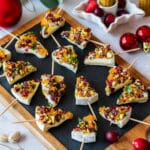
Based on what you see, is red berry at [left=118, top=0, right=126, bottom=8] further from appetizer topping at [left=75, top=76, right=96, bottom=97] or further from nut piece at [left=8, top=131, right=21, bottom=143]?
nut piece at [left=8, top=131, right=21, bottom=143]

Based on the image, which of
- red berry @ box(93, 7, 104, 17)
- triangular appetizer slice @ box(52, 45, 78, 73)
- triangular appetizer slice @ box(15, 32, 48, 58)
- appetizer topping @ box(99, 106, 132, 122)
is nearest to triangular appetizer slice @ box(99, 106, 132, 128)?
appetizer topping @ box(99, 106, 132, 122)

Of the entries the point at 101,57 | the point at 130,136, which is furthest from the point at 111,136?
the point at 101,57

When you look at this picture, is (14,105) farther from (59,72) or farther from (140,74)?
(140,74)

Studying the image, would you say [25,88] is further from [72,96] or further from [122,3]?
[122,3]

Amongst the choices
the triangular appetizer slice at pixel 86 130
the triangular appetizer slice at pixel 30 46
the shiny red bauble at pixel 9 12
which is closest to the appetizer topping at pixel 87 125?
the triangular appetizer slice at pixel 86 130

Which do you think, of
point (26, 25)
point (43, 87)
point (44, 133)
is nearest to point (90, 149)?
point (44, 133)

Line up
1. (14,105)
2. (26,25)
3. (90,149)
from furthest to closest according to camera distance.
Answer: (26,25) < (14,105) < (90,149)
